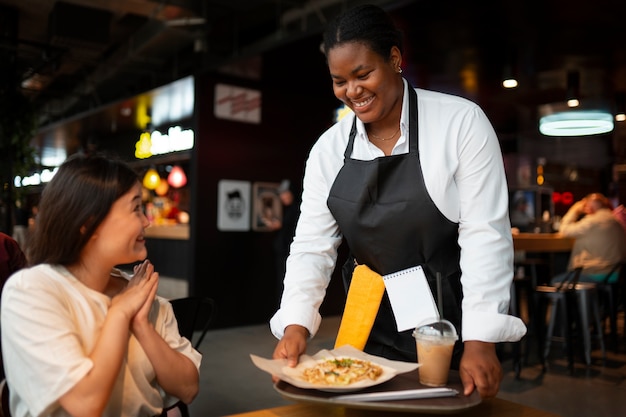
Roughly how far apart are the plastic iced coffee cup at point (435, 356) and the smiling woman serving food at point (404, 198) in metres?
0.09

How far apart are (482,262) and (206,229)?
531 centimetres

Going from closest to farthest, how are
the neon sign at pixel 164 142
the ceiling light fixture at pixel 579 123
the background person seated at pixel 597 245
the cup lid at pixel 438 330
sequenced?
the cup lid at pixel 438 330 → the background person seated at pixel 597 245 → the ceiling light fixture at pixel 579 123 → the neon sign at pixel 164 142

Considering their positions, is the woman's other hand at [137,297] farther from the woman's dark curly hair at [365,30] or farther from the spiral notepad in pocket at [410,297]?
the woman's dark curly hair at [365,30]

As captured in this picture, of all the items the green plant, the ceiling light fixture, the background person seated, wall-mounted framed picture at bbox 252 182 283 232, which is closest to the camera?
the green plant

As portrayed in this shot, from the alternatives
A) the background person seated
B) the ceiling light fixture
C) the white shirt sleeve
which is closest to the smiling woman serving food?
the white shirt sleeve

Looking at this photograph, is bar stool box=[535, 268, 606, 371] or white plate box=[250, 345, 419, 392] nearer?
white plate box=[250, 345, 419, 392]

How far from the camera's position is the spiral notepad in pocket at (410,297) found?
1387 mm

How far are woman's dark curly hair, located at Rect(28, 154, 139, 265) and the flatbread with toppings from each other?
0.63 m

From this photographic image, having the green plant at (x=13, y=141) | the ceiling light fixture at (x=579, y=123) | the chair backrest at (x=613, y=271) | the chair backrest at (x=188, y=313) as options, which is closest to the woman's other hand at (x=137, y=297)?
the chair backrest at (x=188, y=313)

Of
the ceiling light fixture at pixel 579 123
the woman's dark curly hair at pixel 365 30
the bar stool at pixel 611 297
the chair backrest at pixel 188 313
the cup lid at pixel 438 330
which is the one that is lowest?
the bar stool at pixel 611 297

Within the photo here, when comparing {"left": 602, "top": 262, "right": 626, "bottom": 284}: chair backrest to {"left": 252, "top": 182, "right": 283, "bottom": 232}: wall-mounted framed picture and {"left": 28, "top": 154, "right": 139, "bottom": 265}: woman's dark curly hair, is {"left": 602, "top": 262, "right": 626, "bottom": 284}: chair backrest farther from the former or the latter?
{"left": 28, "top": 154, "right": 139, "bottom": 265}: woman's dark curly hair

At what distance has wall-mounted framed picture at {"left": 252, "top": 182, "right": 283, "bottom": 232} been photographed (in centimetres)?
674

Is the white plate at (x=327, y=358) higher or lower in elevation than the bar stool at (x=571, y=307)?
higher

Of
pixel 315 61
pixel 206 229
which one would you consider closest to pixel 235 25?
pixel 315 61
